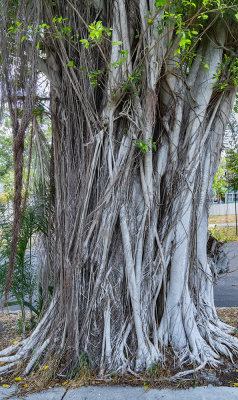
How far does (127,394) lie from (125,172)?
1776 millimetres

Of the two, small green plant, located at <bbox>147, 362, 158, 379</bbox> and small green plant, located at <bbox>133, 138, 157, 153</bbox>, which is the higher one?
small green plant, located at <bbox>133, 138, 157, 153</bbox>

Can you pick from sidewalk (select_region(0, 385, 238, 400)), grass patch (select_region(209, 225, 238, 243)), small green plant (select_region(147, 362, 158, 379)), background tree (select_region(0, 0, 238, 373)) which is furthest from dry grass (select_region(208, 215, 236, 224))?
sidewalk (select_region(0, 385, 238, 400))

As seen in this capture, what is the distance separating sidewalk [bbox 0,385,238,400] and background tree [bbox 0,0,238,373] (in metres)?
0.24

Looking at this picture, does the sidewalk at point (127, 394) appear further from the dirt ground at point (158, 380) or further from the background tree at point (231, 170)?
the background tree at point (231, 170)

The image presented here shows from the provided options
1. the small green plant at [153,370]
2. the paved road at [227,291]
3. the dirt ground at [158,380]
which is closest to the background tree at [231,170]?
the paved road at [227,291]

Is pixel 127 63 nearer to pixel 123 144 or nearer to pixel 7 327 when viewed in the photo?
pixel 123 144

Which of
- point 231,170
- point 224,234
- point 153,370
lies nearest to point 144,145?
point 153,370

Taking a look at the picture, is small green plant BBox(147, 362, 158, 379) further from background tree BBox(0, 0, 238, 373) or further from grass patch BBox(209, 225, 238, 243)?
grass patch BBox(209, 225, 238, 243)

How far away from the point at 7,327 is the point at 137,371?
221cm

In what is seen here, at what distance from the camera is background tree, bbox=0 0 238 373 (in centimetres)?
287

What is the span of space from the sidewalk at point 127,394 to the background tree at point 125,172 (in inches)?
9.3

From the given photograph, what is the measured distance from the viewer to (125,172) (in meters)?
3.04

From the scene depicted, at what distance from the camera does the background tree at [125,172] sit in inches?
113

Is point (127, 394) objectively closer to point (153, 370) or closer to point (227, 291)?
point (153, 370)
